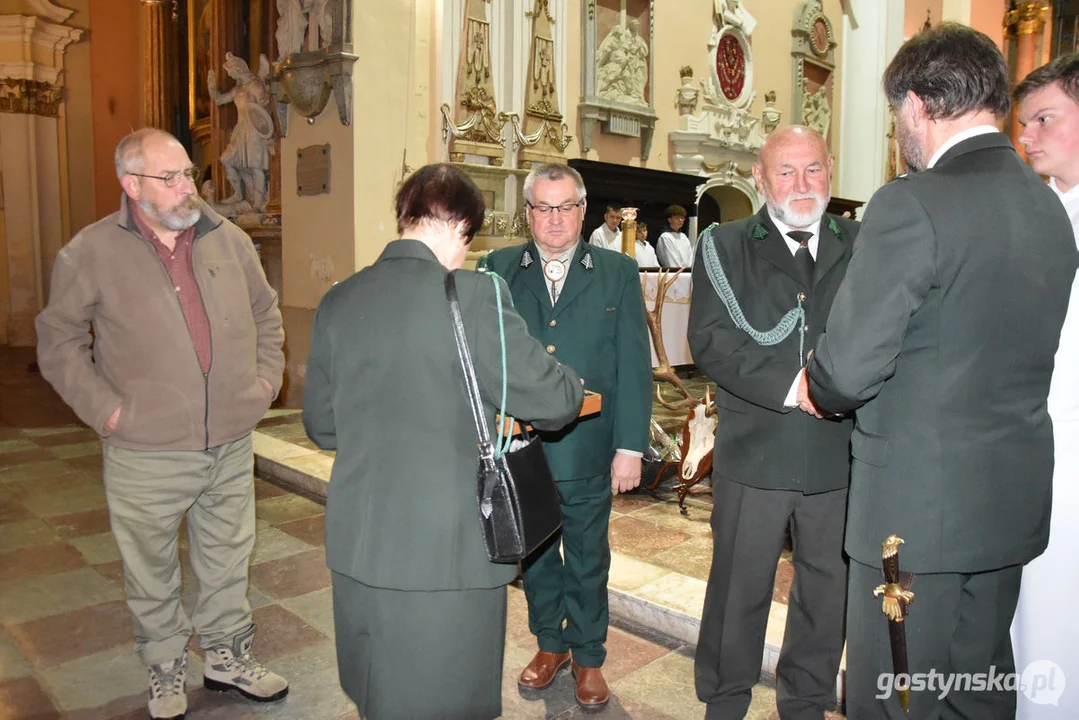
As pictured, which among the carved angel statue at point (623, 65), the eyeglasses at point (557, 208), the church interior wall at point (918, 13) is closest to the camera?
the eyeglasses at point (557, 208)

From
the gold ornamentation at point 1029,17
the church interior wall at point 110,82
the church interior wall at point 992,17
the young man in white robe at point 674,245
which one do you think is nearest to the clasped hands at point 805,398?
the gold ornamentation at point 1029,17

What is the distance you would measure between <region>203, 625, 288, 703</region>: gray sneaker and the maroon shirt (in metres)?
0.96

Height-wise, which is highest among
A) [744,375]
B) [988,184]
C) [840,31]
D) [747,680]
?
[840,31]

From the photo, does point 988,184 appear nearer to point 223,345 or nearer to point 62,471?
point 223,345

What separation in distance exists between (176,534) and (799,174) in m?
2.20

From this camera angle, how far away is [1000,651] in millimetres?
1786

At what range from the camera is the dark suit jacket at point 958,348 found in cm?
159

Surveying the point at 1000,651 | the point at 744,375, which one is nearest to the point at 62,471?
the point at 744,375

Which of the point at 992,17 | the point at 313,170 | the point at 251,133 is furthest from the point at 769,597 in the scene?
the point at 992,17

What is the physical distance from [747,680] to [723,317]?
106cm

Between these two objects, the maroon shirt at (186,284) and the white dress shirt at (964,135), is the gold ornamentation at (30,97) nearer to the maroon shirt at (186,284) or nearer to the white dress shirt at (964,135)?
the maroon shirt at (186,284)

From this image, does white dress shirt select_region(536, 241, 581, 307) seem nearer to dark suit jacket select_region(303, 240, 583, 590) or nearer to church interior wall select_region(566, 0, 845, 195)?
dark suit jacket select_region(303, 240, 583, 590)

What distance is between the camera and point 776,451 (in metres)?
2.32

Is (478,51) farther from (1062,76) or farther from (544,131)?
(1062,76)
